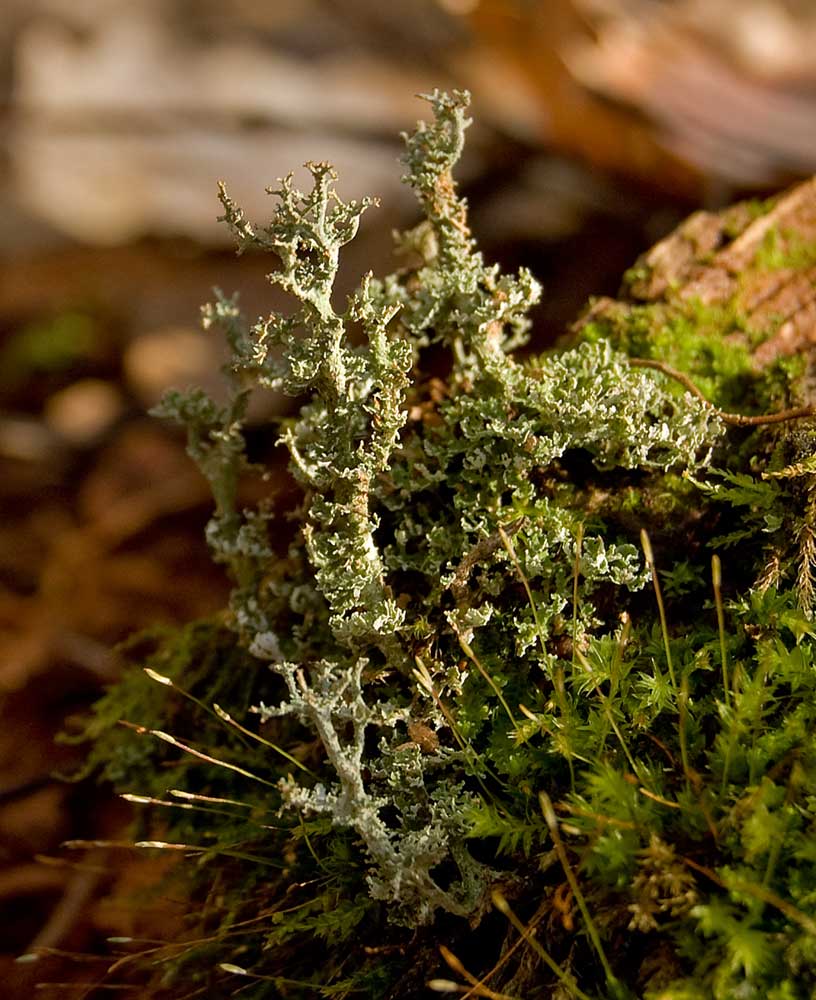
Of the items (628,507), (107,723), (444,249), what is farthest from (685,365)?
(107,723)

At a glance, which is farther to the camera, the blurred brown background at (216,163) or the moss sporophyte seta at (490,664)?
the blurred brown background at (216,163)

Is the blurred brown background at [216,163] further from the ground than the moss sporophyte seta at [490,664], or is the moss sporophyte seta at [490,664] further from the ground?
the blurred brown background at [216,163]

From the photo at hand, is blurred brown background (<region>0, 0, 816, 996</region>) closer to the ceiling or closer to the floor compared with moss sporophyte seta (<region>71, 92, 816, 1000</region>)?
closer to the ceiling

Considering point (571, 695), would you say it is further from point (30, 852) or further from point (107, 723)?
point (30, 852)

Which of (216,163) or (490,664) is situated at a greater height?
(216,163)

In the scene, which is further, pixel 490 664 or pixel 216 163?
pixel 216 163
